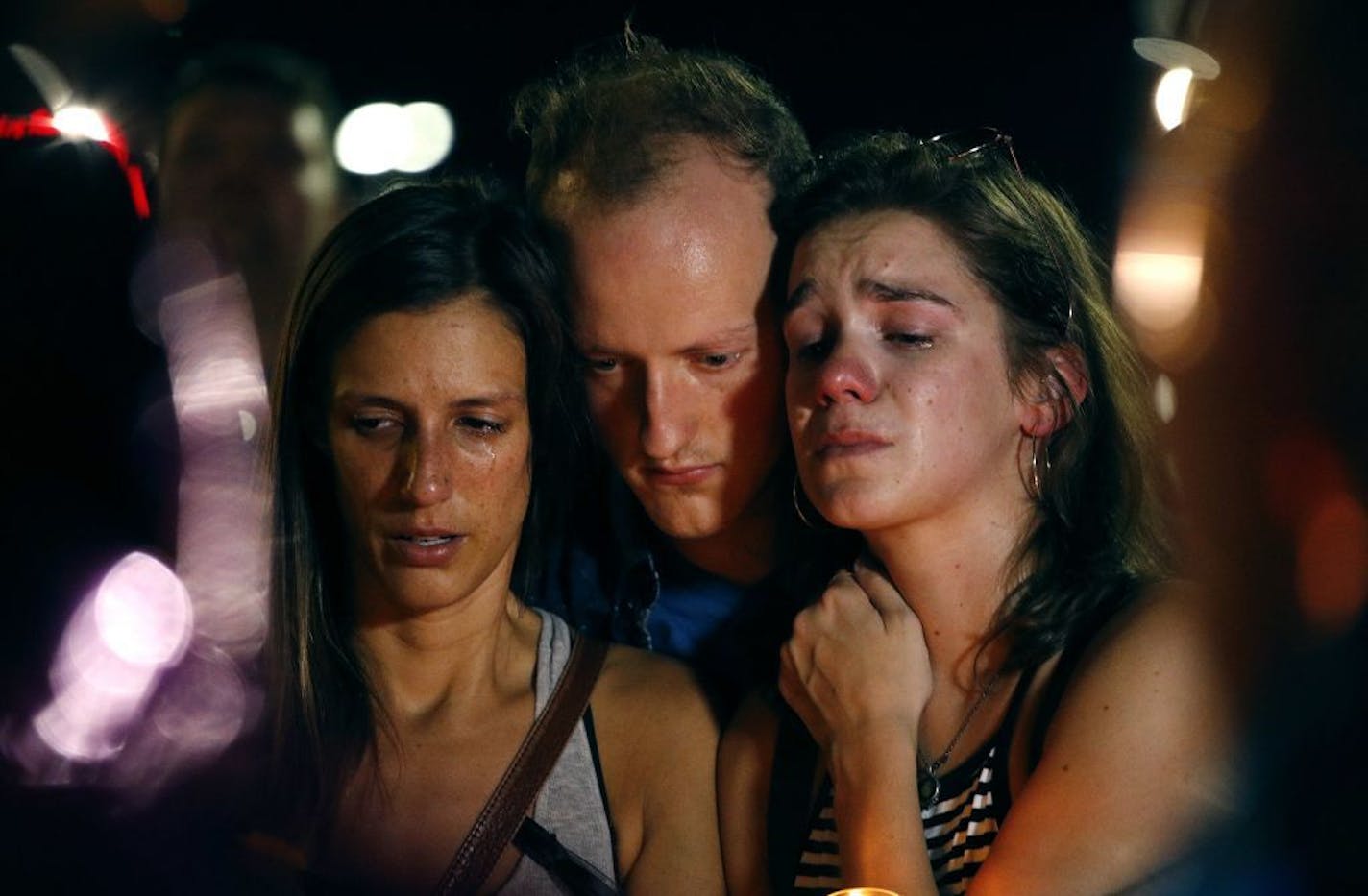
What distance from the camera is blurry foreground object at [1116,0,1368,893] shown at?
2.34 metres

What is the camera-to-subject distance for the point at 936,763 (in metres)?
2.56

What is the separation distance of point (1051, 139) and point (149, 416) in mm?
2611

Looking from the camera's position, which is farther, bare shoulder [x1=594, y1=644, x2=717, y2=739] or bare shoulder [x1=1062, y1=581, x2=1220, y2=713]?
bare shoulder [x1=594, y1=644, x2=717, y2=739]

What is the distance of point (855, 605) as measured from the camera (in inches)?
107

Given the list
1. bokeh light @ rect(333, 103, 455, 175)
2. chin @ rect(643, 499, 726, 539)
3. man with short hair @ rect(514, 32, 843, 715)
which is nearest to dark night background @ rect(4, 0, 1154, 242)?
bokeh light @ rect(333, 103, 455, 175)

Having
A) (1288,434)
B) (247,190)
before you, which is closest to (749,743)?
(1288,434)

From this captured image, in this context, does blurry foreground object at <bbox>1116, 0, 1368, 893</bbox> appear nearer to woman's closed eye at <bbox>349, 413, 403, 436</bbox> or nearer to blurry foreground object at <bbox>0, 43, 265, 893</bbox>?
woman's closed eye at <bbox>349, 413, 403, 436</bbox>

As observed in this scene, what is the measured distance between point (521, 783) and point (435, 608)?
0.35m

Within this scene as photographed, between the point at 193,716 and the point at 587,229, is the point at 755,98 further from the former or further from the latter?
the point at 193,716

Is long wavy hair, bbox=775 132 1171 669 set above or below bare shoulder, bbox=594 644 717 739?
above

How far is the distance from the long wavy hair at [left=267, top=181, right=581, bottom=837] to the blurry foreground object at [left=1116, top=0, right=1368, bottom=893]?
124cm

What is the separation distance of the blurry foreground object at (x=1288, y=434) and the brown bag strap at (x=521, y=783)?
3.53ft

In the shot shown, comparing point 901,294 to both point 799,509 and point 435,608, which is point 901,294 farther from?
point 435,608

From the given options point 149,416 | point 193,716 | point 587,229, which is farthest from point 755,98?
point 193,716
